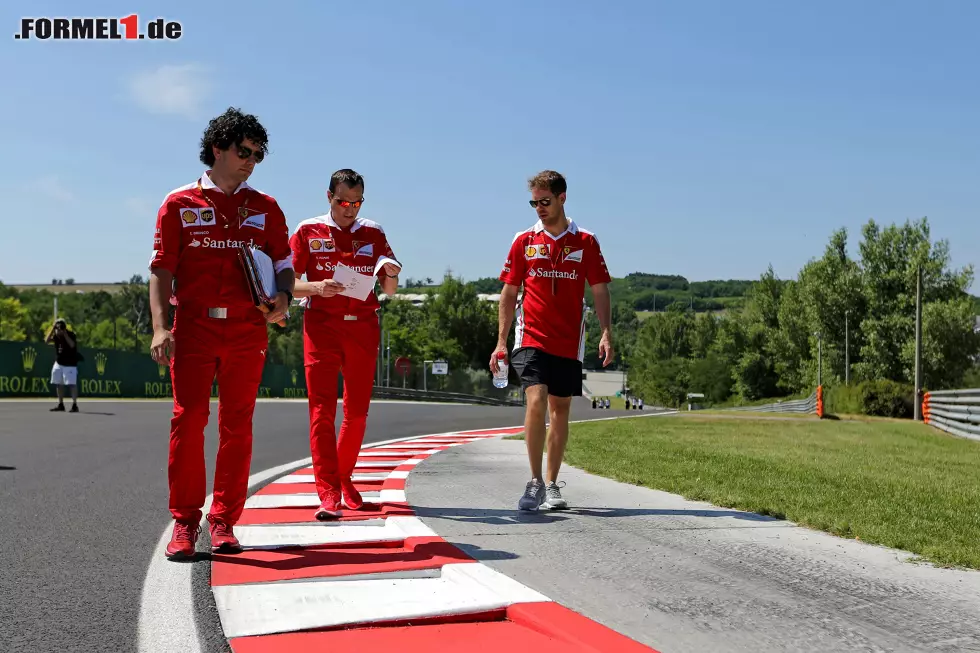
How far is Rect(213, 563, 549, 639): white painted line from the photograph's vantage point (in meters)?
3.18

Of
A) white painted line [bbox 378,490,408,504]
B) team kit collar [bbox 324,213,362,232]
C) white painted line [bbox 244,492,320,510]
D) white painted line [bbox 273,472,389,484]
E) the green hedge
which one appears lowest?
the green hedge

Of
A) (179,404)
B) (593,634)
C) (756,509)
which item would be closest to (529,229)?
(756,509)

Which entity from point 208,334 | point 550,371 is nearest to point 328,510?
point 208,334

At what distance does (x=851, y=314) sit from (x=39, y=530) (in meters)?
71.9

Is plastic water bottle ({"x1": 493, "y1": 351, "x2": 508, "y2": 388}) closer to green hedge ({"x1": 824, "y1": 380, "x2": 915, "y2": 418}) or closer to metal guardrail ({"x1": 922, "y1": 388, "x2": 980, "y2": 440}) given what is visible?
metal guardrail ({"x1": 922, "y1": 388, "x2": 980, "y2": 440})

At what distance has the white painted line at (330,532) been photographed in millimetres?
4699

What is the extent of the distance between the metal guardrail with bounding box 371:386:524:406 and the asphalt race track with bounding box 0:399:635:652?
3461 cm

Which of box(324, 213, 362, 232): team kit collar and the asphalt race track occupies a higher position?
box(324, 213, 362, 232): team kit collar

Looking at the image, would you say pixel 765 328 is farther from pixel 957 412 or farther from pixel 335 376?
pixel 335 376

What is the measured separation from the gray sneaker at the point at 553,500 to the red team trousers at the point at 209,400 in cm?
203

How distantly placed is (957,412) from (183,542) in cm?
2239

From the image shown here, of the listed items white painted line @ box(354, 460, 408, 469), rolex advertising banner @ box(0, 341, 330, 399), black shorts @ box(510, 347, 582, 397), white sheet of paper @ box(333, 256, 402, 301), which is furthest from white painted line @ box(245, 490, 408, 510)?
rolex advertising banner @ box(0, 341, 330, 399)

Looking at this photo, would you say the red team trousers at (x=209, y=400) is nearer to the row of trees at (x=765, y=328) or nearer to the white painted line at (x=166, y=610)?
the white painted line at (x=166, y=610)

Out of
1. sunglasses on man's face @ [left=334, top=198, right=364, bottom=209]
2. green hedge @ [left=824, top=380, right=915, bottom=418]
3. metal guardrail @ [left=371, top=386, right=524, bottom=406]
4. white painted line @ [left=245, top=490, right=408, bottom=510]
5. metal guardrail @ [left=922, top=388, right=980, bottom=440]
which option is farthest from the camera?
metal guardrail @ [left=371, top=386, right=524, bottom=406]
